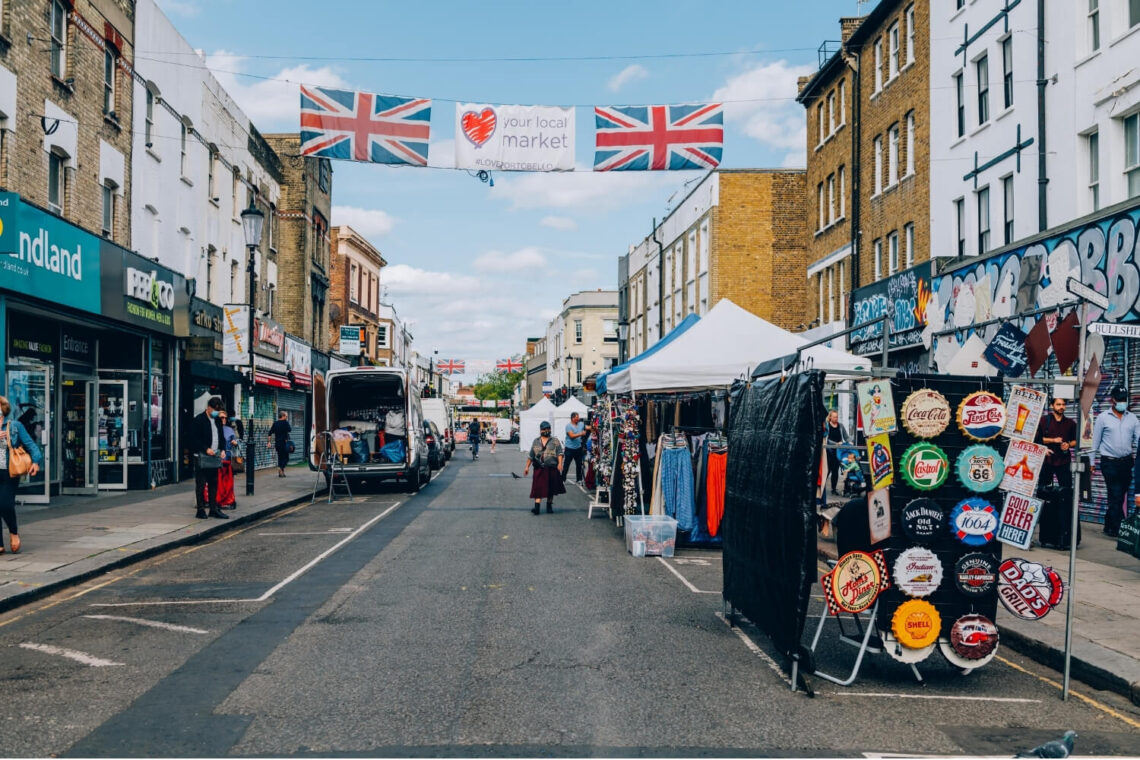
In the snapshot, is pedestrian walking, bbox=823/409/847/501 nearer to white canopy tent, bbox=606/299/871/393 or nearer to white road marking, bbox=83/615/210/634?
white canopy tent, bbox=606/299/871/393

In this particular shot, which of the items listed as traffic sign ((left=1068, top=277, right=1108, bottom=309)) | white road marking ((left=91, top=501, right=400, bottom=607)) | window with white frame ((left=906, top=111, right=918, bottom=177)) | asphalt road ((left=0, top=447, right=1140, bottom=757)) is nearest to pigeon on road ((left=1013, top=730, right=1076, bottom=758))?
asphalt road ((left=0, top=447, right=1140, bottom=757))

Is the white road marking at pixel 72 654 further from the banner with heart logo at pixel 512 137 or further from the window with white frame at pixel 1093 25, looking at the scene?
the window with white frame at pixel 1093 25

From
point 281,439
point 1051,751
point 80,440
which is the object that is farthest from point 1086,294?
point 281,439

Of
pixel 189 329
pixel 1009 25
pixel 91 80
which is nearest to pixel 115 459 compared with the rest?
pixel 189 329

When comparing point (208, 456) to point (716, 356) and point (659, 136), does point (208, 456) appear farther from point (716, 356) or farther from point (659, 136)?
point (659, 136)

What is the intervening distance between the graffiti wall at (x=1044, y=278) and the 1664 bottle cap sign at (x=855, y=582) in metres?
6.28

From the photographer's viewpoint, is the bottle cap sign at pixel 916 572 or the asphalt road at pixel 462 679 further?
the bottle cap sign at pixel 916 572

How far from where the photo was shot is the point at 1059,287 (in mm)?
18109

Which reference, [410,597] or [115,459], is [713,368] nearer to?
[410,597]

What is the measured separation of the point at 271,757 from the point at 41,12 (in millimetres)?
17150

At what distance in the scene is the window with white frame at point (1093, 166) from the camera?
58.7 ft

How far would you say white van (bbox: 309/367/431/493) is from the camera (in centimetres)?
2423

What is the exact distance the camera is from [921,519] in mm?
6785

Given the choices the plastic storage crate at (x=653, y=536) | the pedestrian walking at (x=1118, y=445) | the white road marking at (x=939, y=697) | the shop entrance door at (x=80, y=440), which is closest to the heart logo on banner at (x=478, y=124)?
the plastic storage crate at (x=653, y=536)
